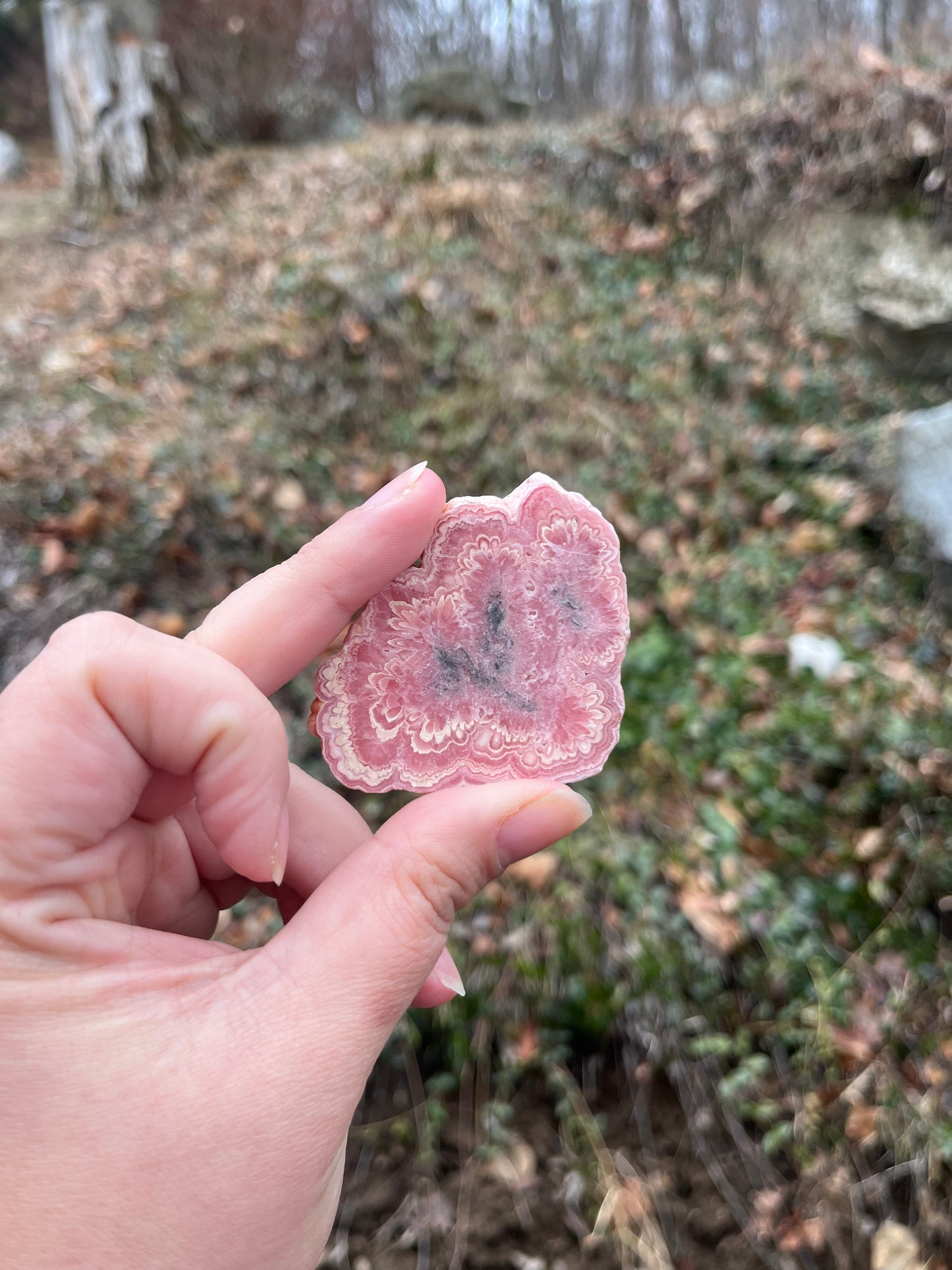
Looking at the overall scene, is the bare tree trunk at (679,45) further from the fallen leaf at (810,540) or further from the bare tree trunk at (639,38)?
the fallen leaf at (810,540)

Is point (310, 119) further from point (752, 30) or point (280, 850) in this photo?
point (280, 850)

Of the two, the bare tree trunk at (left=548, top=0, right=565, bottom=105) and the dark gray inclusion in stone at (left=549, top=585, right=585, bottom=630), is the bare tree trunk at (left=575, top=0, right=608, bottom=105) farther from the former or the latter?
the dark gray inclusion in stone at (left=549, top=585, right=585, bottom=630)

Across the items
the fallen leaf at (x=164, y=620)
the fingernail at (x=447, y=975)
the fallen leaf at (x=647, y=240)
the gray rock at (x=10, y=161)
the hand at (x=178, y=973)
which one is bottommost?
the fallen leaf at (x=164, y=620)

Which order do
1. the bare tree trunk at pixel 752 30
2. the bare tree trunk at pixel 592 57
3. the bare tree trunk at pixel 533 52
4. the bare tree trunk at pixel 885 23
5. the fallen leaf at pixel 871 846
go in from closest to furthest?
1. the fallen leaf at pixel 871 846
2. the bare tree trunk at pixel 885 23
3. the bare tree trunk at pixel 752 30
4. the bare tree trunk at pixel 592 57
5. the bare tree trunk at pixel 533 52

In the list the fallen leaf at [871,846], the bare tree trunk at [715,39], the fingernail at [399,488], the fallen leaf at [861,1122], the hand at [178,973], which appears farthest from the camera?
the bare tree trunk at [715,39]

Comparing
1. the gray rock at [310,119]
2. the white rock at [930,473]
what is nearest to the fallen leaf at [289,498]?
the white rock at [930,473]

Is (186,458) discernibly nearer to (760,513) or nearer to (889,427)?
(760,513)

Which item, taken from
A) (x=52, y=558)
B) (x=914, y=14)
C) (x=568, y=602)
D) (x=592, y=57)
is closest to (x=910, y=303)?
(x=914, y=14)

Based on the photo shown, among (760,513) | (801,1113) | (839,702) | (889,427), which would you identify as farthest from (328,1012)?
(889,427)
